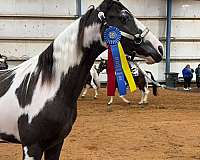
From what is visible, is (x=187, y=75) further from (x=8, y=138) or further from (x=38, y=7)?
(x=8, y=138)

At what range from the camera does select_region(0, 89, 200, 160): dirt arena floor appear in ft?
19.1

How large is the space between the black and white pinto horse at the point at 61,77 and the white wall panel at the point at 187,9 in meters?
18.8

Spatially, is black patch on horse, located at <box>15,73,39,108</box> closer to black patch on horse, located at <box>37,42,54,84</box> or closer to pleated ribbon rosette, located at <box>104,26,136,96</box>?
black patch on horse, located at <box>37,42,54,84</box>

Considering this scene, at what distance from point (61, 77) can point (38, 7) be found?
17259 mm

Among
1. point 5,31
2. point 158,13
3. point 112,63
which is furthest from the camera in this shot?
point 158,13

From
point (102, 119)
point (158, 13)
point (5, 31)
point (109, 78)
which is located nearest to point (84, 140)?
point (102, 119)

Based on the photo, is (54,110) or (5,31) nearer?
(54,110)

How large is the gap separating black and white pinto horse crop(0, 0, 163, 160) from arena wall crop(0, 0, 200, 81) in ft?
53.8

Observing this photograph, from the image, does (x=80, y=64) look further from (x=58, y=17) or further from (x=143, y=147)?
(x=58, y=17)

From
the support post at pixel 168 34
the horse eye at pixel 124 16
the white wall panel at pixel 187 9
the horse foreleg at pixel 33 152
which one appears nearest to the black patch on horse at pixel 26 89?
the horse foreleg at pixel 33 152

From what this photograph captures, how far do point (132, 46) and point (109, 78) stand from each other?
57cm

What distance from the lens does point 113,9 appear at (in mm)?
2803

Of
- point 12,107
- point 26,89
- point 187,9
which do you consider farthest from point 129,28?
point 187,9

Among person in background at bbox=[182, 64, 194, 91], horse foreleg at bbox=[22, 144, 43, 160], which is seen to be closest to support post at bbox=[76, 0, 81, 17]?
person in background at bbox=[182, 64, 194, 91]
